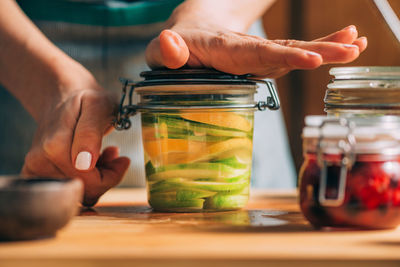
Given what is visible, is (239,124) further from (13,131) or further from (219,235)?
(13,131)

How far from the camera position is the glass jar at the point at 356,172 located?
517 mm

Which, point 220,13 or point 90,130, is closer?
point 90,130

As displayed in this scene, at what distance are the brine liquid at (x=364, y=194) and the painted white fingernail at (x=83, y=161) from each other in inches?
11.3

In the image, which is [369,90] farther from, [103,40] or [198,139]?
[103,40]

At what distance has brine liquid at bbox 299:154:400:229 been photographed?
52 cm

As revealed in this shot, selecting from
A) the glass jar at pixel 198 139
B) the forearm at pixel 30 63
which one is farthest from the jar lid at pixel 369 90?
the forearm at pixel 30 63

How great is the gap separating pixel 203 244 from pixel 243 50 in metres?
0.27

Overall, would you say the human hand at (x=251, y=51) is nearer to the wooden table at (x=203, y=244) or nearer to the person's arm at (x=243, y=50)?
the person's arm at (x=243, y=50)

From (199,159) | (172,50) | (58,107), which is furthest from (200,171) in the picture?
(58,107)

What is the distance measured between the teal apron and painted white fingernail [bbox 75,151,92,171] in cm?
54

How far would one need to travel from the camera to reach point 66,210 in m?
0.48

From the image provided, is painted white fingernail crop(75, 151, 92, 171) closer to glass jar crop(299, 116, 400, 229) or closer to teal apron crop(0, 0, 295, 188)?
glass jar crop(299, 116, 400, 229)

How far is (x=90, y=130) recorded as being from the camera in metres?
0.72

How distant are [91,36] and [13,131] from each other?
27 cm
